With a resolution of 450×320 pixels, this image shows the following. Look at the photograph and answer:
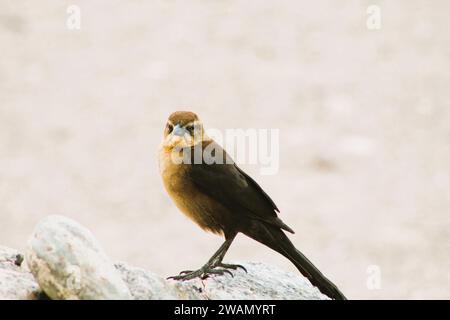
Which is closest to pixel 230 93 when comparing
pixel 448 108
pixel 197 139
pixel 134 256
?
pixel 448 108

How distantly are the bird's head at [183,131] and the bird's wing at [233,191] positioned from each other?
16 cm

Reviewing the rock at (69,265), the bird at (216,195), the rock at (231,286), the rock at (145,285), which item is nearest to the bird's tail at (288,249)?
the bird at (216,195)

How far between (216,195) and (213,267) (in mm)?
532

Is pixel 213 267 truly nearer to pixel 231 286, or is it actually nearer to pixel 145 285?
pixel 231 286

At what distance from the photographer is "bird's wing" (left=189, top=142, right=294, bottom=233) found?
217 inches

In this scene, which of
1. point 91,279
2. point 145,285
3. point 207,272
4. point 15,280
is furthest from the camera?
point 207,272

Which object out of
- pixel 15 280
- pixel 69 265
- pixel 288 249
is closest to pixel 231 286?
pixel 288 249

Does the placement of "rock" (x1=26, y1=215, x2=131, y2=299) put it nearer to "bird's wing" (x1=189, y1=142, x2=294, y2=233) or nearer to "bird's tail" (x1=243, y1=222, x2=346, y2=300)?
"bird's wing" (x1=189, y1=142, x2=294, y2=233)

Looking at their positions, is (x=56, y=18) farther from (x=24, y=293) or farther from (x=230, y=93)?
(x=24, y=293)

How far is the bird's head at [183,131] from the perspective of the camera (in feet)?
18.0

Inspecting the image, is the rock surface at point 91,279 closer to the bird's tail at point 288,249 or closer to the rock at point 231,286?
the rock at point 231,286

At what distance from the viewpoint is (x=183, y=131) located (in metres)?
5.49

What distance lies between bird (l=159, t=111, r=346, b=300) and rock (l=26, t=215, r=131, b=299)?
0.69 m
